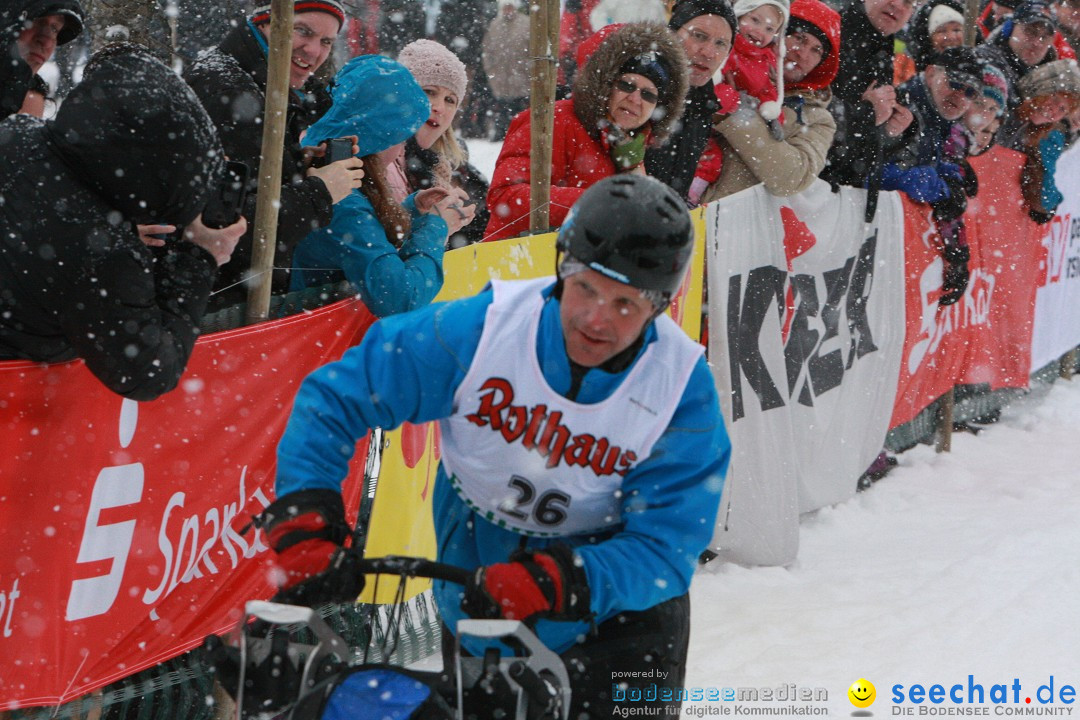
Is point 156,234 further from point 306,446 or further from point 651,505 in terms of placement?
point 651,505

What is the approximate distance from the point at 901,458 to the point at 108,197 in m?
7.10

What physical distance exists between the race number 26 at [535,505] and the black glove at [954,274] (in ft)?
21.4

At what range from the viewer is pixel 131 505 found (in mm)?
3273

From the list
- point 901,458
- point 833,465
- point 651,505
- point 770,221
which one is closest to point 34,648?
point 651,505

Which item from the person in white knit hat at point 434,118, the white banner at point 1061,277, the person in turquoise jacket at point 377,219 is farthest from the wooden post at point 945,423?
the person in turquoise jacket at point 377,219

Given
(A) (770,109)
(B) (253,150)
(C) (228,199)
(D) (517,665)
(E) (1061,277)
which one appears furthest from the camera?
(E) (1061,277)

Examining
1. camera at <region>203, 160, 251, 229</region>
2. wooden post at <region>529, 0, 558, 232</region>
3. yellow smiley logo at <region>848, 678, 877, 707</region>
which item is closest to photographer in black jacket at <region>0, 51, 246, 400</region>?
camera at <region>203, 160, 251, 229</region>

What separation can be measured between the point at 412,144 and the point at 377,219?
0.89 metres

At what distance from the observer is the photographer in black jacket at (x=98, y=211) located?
2.83 metres

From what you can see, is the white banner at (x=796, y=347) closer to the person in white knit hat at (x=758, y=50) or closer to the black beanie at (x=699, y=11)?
the person in white knit hat at (x=758, y=50)

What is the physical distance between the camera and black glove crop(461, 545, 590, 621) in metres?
2.15

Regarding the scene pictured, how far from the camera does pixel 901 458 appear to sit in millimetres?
8711

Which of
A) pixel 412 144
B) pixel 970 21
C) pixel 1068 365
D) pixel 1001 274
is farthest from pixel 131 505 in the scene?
pixel 1068 365

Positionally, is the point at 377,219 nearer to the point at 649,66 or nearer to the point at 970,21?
the point at 649,66
